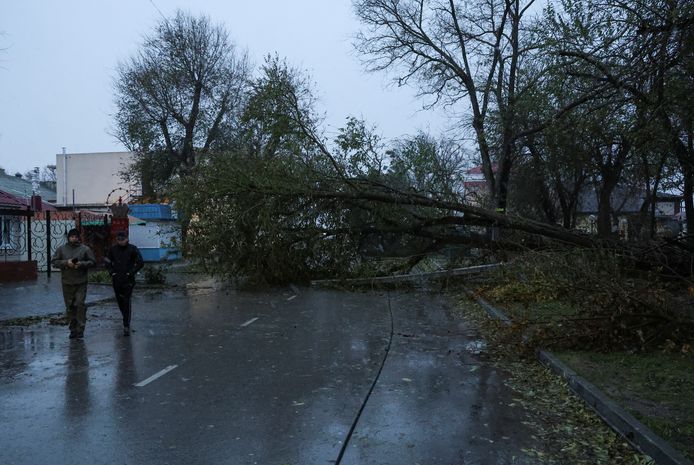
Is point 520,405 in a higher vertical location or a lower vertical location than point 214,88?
lower

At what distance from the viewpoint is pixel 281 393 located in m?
6.40

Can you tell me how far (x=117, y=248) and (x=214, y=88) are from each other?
21421 mm

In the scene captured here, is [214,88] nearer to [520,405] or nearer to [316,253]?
[316,253]

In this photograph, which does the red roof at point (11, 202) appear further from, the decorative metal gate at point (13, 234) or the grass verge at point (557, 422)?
the grass verge at point (557, 422)

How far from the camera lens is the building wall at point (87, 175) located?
49812 millimetres

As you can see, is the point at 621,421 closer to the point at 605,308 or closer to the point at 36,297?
the point at 605,308

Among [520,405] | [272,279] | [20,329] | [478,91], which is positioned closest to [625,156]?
[478,91]

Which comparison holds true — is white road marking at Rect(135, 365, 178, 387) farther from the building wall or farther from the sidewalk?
the building wall

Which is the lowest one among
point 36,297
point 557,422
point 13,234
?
point 557,422

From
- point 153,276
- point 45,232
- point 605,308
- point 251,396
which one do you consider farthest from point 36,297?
point 605,308

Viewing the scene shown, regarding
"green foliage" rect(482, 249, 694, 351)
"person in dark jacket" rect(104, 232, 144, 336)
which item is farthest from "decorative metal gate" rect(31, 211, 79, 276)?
"green foliage" rect(482, 249, 694, 351)

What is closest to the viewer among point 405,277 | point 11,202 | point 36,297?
point 36,297

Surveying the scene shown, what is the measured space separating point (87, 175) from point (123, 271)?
44.2 metres

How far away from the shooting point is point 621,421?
5.29 m
